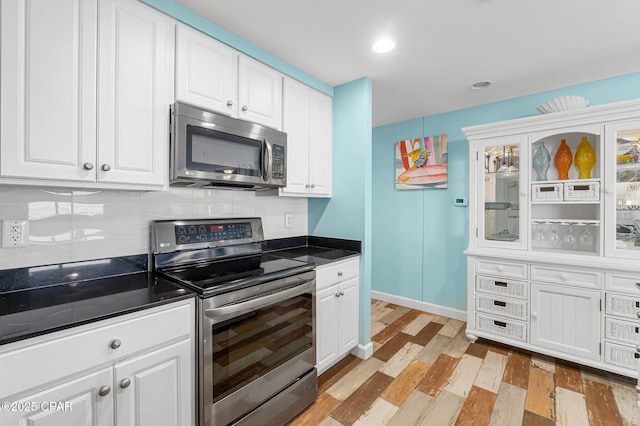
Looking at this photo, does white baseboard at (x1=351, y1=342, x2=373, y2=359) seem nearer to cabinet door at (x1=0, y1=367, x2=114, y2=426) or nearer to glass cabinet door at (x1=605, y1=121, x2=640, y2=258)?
cabinet door at (x1=0, y1=367, x2=114, y2=426)

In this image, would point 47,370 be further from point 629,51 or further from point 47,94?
point 629,51

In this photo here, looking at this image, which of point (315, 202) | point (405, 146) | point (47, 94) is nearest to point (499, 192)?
point (405, 146)

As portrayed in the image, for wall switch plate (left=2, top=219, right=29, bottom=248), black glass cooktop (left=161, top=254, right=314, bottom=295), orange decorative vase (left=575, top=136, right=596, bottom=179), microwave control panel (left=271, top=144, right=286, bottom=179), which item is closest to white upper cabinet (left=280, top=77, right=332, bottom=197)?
microwave control panel (left=271, top=144, right=286, bottom=179)

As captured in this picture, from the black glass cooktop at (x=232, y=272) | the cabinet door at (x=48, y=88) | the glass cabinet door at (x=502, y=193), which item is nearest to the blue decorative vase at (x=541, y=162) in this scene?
the glass cabinet door at (x=502, y=193)

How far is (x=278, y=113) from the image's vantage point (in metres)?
2.16

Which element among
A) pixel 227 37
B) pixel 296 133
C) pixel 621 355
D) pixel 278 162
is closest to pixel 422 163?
pixel 296 133

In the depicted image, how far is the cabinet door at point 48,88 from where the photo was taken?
1.12 m

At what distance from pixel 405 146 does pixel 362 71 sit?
5.02 feet

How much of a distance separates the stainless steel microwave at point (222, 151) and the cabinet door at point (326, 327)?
0.89 meters

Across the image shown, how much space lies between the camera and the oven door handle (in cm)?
139

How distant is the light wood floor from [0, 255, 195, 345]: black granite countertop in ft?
4.00

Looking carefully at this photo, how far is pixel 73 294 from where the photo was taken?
130 centimetres

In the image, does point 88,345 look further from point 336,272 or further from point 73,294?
point 336,272

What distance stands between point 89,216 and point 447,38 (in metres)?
2.41
